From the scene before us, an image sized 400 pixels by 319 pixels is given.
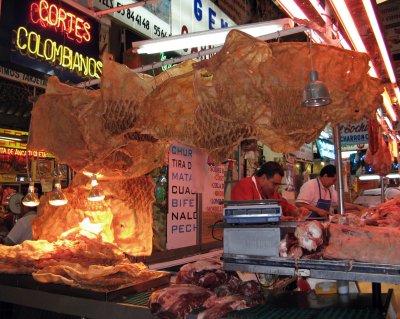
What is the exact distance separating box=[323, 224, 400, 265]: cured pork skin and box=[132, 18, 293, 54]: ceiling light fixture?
1.74m

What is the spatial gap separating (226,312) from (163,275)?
1238mm

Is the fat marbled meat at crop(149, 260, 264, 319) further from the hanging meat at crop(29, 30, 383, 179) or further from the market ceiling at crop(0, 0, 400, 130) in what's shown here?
the market ceiling at crop(0, 0, 400, 130)

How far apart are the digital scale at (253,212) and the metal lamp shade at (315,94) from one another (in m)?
0.58

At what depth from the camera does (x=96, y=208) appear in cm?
378

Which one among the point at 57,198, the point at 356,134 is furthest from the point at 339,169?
the point at 356,134

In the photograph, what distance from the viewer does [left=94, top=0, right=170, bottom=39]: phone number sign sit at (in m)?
5.82

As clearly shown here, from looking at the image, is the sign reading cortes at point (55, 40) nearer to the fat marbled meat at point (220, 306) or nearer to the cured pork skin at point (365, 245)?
the fat marbled meat at point (220, 306)

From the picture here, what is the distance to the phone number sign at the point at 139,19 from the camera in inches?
229

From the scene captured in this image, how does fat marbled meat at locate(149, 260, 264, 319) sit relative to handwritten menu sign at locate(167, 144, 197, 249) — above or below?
below

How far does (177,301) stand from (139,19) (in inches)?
197

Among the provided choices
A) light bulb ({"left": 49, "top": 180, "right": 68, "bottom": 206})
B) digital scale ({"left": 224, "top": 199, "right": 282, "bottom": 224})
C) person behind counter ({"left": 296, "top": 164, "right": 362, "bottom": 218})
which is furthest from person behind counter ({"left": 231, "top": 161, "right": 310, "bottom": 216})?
digital scale ({"left": 224, "top": 199, "right": 282, "bottom": 224})

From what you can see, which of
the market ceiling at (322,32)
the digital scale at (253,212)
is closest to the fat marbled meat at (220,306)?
the digital scale at (253,212)

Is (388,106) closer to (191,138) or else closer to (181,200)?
(181,200)

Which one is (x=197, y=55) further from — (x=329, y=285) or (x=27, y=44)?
(x=27, y=44)
